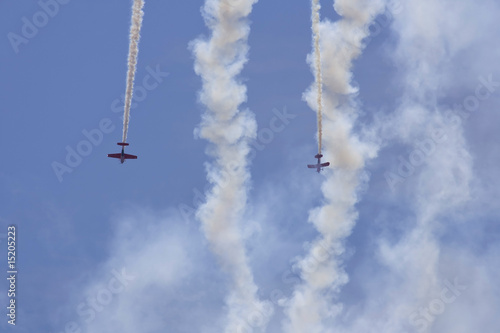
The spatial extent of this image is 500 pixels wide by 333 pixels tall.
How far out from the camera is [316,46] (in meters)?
112

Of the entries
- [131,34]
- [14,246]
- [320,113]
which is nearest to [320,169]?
[320,113]

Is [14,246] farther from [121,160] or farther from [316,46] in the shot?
[316,46]

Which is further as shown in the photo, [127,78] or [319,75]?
[319,75]

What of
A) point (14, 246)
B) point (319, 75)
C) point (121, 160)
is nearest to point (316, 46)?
point (319, 75)

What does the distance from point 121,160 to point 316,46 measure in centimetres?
2464

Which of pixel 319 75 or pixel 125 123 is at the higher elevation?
pixel 319 75

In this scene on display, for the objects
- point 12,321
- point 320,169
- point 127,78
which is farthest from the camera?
point 12,321

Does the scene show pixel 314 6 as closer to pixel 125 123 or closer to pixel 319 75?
pixel 319 75

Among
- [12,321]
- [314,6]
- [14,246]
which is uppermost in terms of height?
[314,6]

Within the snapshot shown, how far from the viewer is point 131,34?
107m

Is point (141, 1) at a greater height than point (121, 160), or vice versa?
point (141, 1)

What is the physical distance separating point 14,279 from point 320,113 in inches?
1835

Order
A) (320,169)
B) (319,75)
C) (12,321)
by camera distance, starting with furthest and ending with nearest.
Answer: (12,321), (320,169), (319,75)

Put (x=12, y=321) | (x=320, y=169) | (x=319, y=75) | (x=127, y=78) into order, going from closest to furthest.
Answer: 1. (x=127, y=78)
2. (x=319, y=75)
3. (x=320, y=169)
4. (x=12, y=321)
